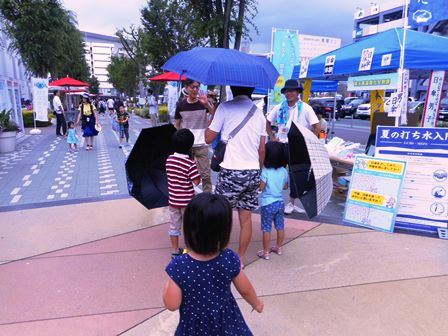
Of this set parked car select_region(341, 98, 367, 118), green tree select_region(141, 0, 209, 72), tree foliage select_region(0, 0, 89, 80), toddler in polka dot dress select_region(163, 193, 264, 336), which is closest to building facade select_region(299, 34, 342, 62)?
parked car select_region(341, 98, 367, 118)

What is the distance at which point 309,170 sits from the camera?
3729mm

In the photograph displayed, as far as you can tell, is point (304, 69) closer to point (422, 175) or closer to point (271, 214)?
point (422, 175)

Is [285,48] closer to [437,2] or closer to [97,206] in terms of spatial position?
[437,2]

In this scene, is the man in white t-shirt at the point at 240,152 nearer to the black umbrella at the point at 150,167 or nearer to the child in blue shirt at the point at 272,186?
the child in blue shirt at the point at 272,186

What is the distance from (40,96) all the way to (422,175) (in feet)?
46.1

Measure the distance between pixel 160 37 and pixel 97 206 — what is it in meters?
18.6

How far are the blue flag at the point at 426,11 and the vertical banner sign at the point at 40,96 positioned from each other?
13.1m

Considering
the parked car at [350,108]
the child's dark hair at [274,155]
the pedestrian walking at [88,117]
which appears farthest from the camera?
the parked car at [350,108]

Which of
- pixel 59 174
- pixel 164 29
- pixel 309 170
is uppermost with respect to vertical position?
pixel 164 29

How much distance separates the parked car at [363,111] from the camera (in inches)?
1093

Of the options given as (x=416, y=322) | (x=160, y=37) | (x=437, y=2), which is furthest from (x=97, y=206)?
(x=160, y=37)

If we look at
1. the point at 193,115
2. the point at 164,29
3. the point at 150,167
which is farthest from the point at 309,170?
the point at 164,29

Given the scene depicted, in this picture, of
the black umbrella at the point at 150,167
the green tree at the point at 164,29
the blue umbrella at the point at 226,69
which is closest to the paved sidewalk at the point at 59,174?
the black umbrella at the point at 150,167

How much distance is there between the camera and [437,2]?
15.7 ft
